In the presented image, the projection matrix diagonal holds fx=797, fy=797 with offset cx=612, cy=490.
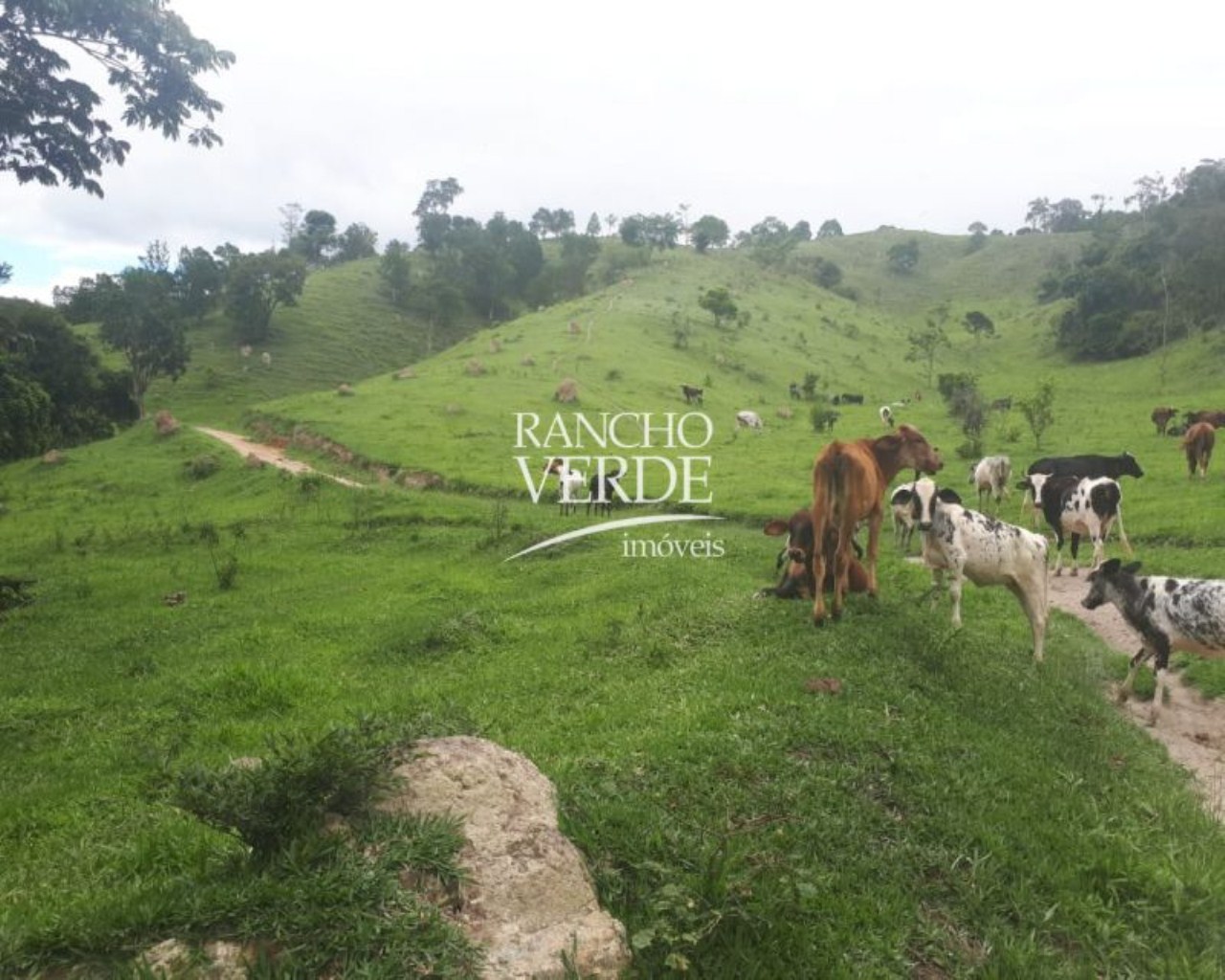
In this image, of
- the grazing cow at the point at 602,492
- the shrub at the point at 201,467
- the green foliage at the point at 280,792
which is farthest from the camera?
the shrub at the point at 201,467

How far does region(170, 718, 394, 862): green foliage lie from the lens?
171 inches

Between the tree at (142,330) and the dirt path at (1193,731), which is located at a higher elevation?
the tree at (142,330)

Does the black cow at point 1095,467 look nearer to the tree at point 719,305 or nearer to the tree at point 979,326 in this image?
the tree at point 719,305

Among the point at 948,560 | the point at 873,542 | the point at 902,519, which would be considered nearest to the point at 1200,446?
the point at 902,519

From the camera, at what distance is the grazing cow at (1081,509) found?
17.3m

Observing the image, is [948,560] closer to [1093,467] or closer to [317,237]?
[1093,467]

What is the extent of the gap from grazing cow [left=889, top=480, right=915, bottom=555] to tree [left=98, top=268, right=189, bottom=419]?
52716 millimetres

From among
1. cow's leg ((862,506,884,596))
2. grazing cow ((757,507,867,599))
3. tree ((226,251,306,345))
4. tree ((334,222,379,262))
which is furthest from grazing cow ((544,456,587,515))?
tree ((334,222,379,262))

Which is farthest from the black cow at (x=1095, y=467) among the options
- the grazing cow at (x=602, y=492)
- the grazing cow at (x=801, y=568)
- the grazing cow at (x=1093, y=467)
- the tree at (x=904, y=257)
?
the tree at (x=904, y=257)

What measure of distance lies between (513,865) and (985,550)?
31.4 ft

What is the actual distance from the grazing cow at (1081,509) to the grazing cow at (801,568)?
8.13m

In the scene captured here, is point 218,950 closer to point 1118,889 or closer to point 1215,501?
point 1118,889

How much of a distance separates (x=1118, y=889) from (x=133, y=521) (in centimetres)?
2750

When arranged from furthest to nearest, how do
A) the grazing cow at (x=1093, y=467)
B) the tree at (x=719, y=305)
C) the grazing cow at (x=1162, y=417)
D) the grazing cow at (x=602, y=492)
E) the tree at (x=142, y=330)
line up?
the tree at (x=719, y=305) → the tree at (x=142, y=330) → the grazing cow at (x=1162, y=417) → the grazing cow at (x=602, y=492) → the grazing cow at (x=1093, y=467)
